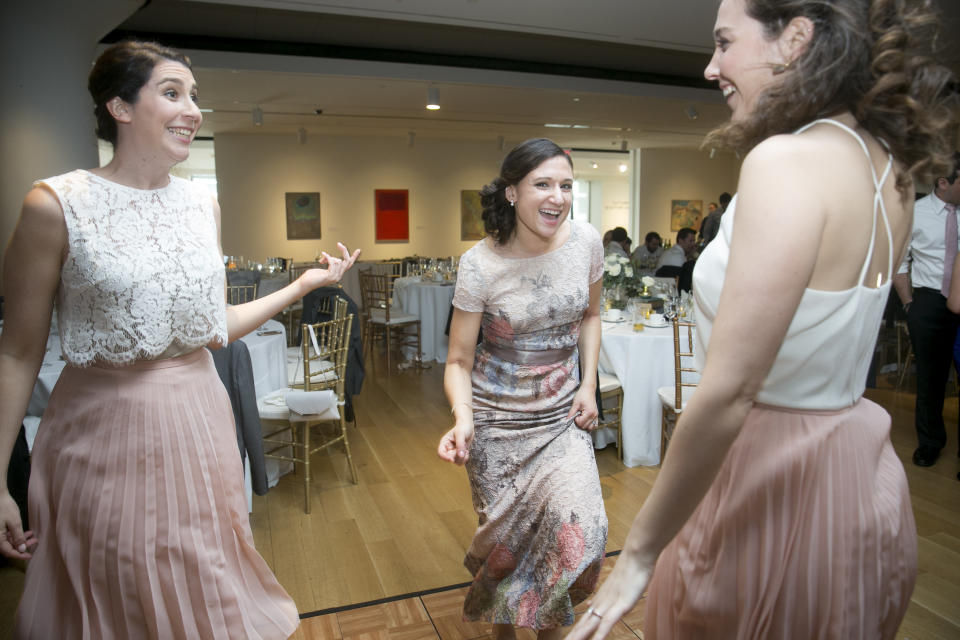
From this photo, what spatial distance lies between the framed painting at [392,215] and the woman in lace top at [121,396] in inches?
507

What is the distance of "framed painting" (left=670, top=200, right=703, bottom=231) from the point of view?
16672mm

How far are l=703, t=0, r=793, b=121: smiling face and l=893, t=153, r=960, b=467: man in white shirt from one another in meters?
4.00

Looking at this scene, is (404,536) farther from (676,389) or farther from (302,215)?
(302,215)

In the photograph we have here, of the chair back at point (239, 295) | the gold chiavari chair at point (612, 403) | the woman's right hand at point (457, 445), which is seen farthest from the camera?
the chair back at point (239, 295)

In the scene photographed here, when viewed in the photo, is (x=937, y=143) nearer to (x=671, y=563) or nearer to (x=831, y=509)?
(x=831, y=509)

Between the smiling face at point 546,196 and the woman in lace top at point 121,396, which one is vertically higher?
the smiling face at point 546,196

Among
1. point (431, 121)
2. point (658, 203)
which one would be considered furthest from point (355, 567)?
point (658, 203)

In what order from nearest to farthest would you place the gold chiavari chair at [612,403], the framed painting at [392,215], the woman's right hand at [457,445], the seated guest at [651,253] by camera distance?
the woman's right hand at [457,445]
the gold chiavari chair at [612,403]
the seated guest at [651,253]
the framed painting at [392,215]

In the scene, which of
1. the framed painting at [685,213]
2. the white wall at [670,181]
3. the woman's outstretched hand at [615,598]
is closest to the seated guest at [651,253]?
the white wall at [670,181]

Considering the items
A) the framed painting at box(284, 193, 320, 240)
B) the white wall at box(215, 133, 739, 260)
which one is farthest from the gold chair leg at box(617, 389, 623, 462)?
the framed painting at box(284, 193, 320, 240)

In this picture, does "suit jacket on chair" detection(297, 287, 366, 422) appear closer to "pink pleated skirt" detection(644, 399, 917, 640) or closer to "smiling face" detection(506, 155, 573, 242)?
"smiling face" detection(506, 155, 573, 242)

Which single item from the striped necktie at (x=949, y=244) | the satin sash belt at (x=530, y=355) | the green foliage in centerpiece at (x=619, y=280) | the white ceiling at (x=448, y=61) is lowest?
the satin sash belt at (x=530, y=355)

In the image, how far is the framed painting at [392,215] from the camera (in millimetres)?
14227

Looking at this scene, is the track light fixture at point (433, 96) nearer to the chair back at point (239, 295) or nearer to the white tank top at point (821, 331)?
the chair back at point (239, 295)
